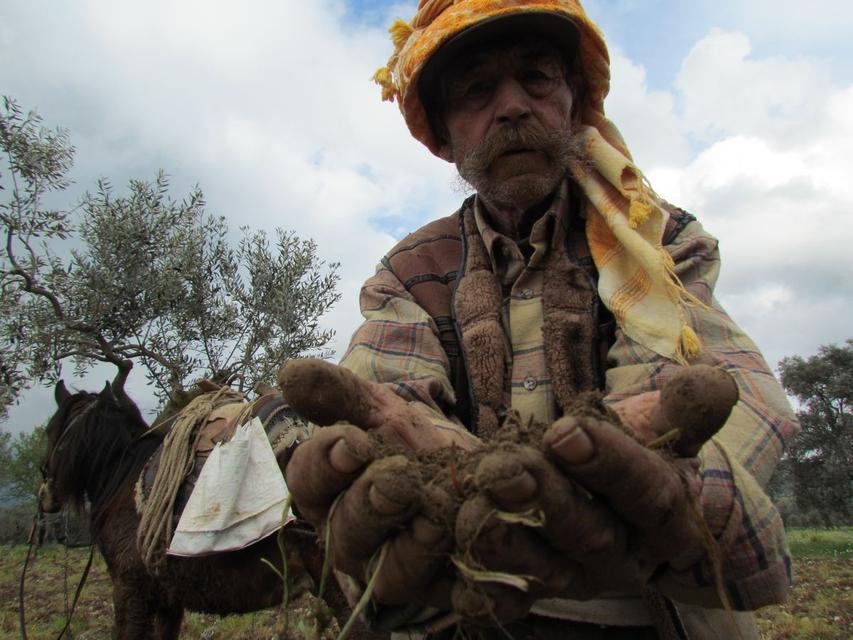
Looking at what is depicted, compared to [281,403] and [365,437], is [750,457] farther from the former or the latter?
[281,403]

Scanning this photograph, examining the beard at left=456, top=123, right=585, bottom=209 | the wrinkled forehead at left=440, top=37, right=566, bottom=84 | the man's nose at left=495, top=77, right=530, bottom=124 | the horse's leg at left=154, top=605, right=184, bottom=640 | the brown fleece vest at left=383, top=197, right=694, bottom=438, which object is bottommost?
the horse's leg at left=154, top=605, right=184, bottom=640

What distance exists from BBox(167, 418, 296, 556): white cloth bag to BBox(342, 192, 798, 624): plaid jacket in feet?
6.89

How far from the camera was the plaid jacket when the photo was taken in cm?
124

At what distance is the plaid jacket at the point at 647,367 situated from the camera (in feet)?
4.06

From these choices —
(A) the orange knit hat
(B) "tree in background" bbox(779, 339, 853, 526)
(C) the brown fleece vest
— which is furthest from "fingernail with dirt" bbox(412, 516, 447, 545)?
(B) "tree in background" bbox(779, 339, 853, 526)

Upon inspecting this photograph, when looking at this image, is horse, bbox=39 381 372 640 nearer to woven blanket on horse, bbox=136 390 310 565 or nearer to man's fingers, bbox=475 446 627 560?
woven blanket on horse, bbox=136 390 310 565

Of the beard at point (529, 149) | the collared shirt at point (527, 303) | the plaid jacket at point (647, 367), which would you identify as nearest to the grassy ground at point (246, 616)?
the plaid jacket at point (647, 367)

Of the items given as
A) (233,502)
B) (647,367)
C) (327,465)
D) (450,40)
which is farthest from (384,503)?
(233,502)

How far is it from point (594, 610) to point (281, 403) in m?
2.98

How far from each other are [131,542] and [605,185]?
13.7 ft

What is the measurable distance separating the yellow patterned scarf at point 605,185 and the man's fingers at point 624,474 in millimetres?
644

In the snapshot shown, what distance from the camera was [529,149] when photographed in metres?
2.05

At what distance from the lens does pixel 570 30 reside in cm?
205

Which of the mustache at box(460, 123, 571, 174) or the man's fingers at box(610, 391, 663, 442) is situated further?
the mustache at box(460, 123, 571, 174)
